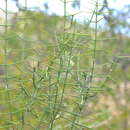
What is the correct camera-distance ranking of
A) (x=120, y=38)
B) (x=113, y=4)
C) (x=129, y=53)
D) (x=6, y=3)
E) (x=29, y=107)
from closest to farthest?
(x=29, y=107)
(x=6, y=3)
(x=113, y=4)
(x=129, y=53)
(x=120, y=38)

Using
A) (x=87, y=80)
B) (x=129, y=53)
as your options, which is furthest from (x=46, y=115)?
(x=129, y=53)

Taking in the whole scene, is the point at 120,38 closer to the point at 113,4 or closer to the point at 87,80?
the point at 113,4

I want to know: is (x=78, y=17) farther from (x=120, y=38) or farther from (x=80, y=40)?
(x=120, y=38)

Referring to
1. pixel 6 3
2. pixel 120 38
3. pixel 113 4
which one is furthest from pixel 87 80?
pixel 120 38

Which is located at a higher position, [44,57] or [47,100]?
[44,57]

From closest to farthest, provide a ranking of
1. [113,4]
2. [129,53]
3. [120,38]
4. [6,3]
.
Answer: [6,3], [113,4], [129,53], [120,38]

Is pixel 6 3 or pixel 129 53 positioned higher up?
pixel 6 3

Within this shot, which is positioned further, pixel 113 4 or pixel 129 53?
pixel 129 53

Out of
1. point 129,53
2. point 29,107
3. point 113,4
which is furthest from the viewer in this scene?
point 129,53

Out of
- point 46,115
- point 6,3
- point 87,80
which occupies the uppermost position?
point 6,3
